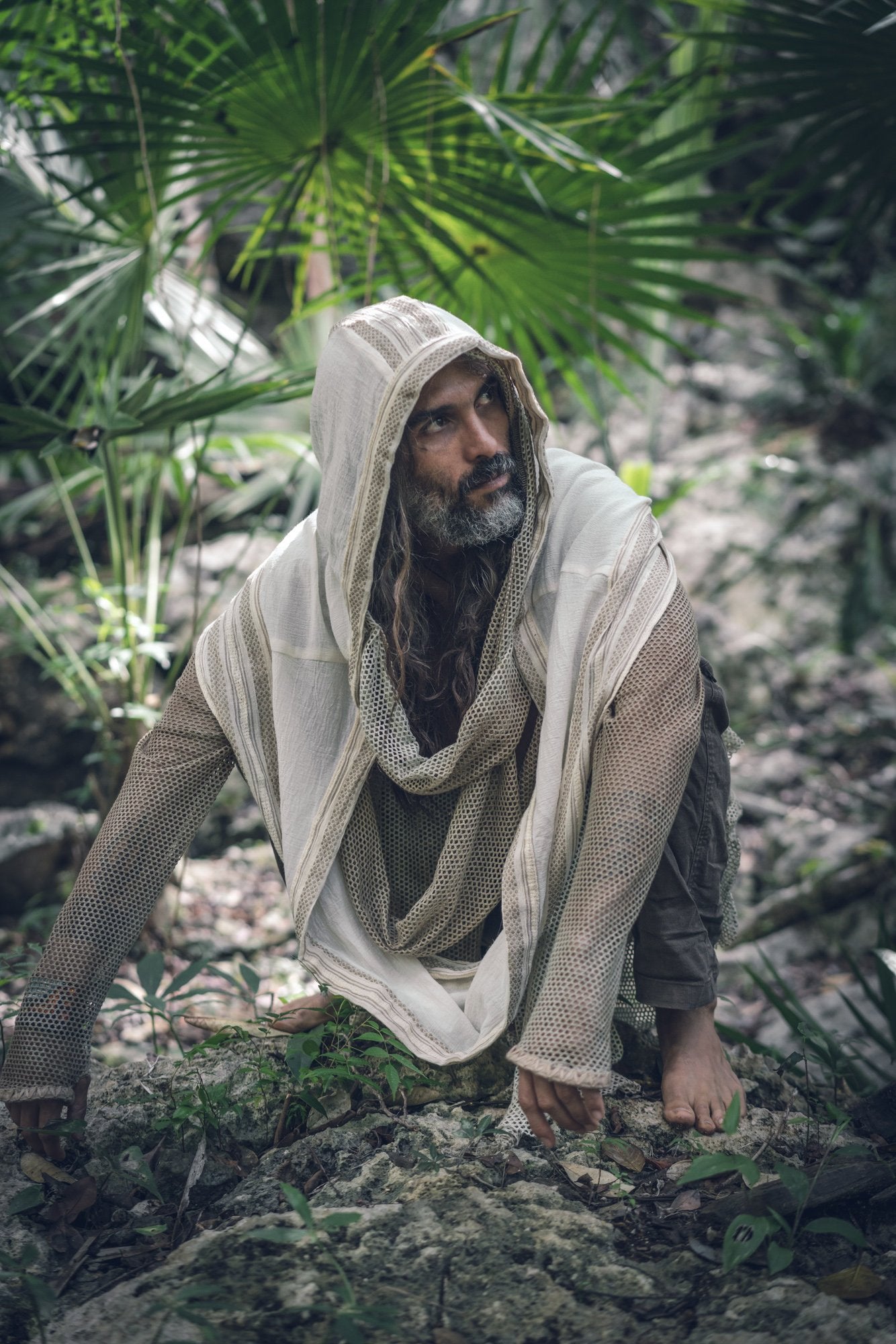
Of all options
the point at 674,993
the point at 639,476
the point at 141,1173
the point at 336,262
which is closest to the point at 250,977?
→ the point at 141,1173

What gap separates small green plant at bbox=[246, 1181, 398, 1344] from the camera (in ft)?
4.05

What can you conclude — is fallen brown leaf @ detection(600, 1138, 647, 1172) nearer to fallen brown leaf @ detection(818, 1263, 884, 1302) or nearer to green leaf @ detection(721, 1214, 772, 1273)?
green leaf @ detection(721, 1214, 772, 1273)

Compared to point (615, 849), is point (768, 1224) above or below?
below

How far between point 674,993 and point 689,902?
0.15 metres

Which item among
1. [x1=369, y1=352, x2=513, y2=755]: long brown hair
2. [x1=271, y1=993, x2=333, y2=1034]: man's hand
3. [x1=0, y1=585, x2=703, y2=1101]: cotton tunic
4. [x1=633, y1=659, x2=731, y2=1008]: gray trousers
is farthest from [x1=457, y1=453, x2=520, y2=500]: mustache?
[x1=271, y1=993, x2=333, y2=1034]: man's hand

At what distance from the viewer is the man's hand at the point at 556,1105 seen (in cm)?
150

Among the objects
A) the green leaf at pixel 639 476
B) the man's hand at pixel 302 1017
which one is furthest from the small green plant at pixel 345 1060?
the green leaf at pixel 639 476

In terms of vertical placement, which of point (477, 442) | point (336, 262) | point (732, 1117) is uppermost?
point (336, 262)

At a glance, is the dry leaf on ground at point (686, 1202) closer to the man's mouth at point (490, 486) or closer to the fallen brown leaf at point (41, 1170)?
the fallen brown leaf at point (41, 1170)

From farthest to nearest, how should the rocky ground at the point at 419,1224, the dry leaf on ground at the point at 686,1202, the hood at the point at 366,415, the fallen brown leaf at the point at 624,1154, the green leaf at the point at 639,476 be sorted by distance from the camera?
the green leaf at the point at 639,476 → the hood at the point at 366,415 → the fallen brown leaf at the point at 624,1154 → the dry leaf on ground at the point at 686,1202 → the rocky ground at the point at 419,1224

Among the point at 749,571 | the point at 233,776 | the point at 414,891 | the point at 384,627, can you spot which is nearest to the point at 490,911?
the point at 414,891

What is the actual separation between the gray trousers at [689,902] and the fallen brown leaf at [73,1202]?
3.06 ft

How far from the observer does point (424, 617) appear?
198cm

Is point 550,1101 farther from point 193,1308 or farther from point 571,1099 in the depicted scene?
point 193,1308
